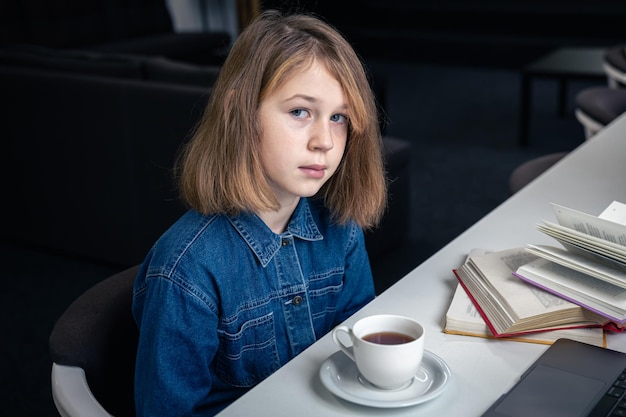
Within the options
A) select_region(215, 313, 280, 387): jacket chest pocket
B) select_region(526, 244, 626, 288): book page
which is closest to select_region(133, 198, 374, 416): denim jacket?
select_region(215, 313, 280, 387): jacket chest pocket

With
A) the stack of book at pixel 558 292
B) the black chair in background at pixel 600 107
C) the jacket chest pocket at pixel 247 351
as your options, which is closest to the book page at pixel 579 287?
the stack of book at pixel 558 292

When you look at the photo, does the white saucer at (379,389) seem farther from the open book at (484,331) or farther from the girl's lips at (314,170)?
the girl's lips at (314,170)

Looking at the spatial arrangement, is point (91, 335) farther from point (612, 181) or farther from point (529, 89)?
point (529, 89)

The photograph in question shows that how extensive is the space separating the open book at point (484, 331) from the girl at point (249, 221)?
0.25 meters

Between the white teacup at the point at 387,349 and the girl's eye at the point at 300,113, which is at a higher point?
the girl's eye at the point at 300,113

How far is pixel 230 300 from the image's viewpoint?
3.99ft

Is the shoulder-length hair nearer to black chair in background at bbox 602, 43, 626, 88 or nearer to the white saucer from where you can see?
the white saucer

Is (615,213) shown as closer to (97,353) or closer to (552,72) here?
(97,353)

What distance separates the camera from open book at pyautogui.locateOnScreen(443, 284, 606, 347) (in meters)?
1.13

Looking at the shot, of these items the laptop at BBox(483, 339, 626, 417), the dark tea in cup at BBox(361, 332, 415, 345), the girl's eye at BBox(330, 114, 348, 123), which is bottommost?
the laptop at BBox(483, 339, 626, 417)

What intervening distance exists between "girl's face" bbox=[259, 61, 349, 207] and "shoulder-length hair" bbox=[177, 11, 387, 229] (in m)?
0.01

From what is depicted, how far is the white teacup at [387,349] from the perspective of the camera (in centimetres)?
94

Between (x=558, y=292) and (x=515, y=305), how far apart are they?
75mm

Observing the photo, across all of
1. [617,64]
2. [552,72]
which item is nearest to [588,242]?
[617,64]
